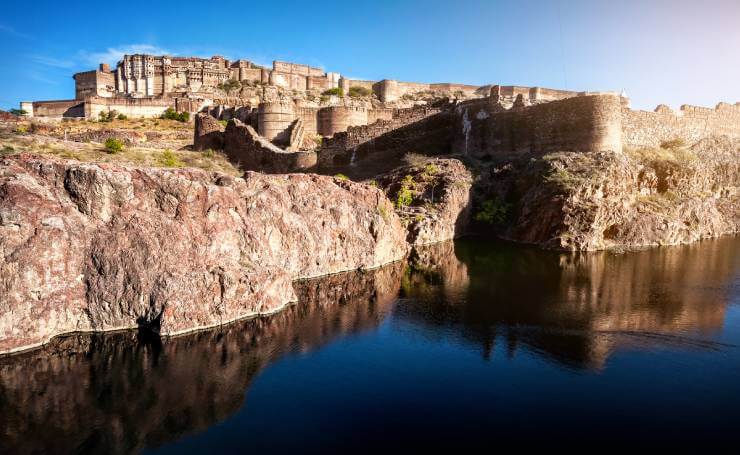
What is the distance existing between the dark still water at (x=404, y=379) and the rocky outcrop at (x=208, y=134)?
22.3m

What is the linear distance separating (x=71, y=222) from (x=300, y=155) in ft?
69.0

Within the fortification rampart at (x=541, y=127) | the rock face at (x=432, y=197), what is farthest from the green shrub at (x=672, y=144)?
the rock face at (x=432, y=197)

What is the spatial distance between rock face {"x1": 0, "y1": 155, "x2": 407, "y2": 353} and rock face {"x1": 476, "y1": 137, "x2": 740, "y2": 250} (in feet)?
59.3

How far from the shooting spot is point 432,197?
1209 inches

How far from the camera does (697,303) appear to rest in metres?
17.1

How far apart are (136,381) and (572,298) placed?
14.5m

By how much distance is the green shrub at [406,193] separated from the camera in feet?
Answer: 98.0

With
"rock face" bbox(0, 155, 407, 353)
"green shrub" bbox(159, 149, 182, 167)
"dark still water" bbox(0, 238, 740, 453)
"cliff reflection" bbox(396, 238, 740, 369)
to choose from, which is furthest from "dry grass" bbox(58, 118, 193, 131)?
"dark still water" bbox(0, 238, 740, 453)

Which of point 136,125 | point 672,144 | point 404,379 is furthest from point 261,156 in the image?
point 672,144

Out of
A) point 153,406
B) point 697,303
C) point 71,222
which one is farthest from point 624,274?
point 71,222

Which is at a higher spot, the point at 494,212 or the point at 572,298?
the point at 494,212

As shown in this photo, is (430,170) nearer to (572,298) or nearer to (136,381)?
(572,298)

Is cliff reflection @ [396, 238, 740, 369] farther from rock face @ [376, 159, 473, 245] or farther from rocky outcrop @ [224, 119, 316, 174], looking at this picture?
rocky outcrop @ [224, 119, 316, 174]

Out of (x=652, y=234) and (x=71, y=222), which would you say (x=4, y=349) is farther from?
(x=652, y=234)
